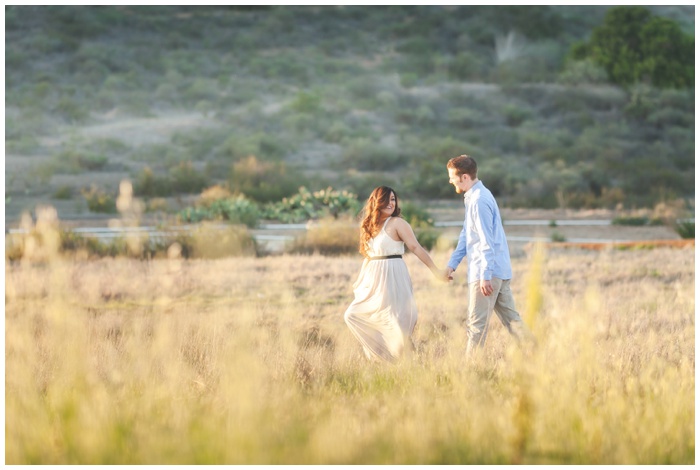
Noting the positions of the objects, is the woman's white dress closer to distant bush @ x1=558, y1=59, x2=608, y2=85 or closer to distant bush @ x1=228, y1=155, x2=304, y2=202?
distant bush @ x1=228, y1=155, x2=304, y2=202

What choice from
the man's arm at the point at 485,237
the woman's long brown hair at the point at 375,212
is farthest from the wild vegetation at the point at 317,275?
the woman's long brown hair at the point at 375,212

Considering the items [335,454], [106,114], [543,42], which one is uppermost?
[543,42]

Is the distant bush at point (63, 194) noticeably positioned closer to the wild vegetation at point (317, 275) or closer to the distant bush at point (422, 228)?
the wild vegetation at point (317, 275)

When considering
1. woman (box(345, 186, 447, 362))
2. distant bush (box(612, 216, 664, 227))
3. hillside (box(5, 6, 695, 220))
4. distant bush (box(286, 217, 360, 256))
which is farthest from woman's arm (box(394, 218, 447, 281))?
hillside (box(5, 6, 695, 220))

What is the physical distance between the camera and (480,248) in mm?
6066

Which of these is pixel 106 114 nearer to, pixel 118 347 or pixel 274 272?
pixel 274 272

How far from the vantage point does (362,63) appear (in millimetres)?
48875

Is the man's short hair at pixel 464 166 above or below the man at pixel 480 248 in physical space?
above

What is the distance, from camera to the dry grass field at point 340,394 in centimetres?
434

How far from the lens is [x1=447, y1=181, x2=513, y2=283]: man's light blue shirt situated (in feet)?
19.8

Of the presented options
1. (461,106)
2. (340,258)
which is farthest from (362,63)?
(340,258)

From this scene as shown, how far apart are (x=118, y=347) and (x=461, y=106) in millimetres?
36130

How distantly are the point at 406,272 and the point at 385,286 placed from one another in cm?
17

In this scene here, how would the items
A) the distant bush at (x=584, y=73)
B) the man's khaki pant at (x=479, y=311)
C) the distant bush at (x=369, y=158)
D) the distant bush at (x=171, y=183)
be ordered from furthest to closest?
the distant bush at (x=584, y=73), the distant bush at (x=369, y=158), the distant bush at (x=171, y=183), the man's khaki pant at (x=479, y=311)
